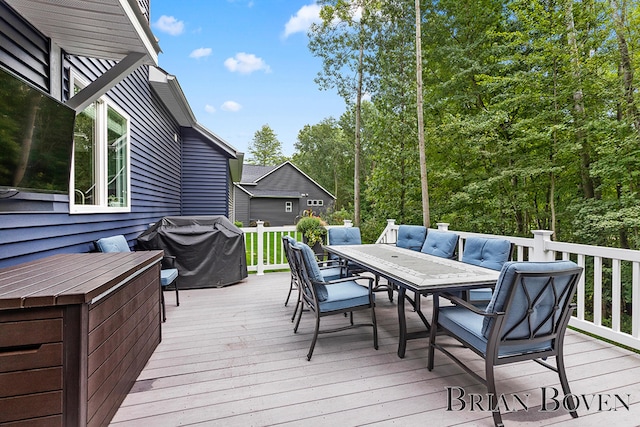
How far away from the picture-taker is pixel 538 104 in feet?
25.0

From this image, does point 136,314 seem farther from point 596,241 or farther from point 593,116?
point 593,116

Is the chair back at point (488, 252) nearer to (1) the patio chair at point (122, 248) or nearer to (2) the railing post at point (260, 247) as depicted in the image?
(1) the patio chair at point (122, 248)

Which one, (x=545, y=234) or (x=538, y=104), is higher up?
(x=538, y=104)

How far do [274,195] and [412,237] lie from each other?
17.1 m

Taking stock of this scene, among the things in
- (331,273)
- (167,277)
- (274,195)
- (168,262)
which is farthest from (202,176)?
(274,195)

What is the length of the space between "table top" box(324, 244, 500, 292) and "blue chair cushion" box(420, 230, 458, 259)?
37cm

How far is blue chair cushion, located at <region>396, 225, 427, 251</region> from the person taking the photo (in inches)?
182

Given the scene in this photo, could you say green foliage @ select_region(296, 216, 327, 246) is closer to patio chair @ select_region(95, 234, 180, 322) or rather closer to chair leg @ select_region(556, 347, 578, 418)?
patio chair @ select_region(95, 234, 180, 322)

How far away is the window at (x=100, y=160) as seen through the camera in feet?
10.6

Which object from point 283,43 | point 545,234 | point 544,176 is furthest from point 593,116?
point 283,43

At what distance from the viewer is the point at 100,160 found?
379 cm

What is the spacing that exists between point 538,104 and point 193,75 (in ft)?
51.5

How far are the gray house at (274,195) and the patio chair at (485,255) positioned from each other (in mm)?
17351

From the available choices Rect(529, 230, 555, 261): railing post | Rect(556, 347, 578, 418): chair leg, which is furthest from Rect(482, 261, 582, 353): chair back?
Rect(529, 230, 555, 261): railing post
